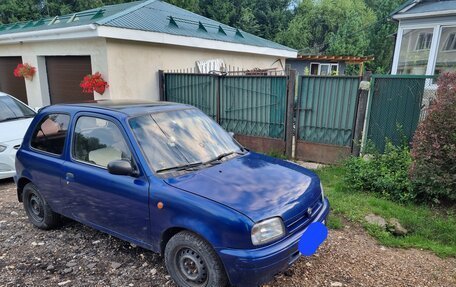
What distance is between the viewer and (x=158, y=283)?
10.3ft

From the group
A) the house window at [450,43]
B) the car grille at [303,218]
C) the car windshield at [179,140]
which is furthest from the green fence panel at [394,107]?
the house window at [450,43]

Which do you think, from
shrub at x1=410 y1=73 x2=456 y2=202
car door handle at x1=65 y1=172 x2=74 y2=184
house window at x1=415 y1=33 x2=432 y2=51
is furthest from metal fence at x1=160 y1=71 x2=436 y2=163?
house window at x1=415 y1=33 x2=432 y2=51

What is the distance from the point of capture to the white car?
593 centimetres

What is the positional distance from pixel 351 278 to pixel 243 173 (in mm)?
1476

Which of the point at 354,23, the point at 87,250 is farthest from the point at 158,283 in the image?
the point at 354,23

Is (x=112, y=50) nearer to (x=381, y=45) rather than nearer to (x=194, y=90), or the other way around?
(x=194, y=90)

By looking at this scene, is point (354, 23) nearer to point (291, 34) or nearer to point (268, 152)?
point (291, 34)

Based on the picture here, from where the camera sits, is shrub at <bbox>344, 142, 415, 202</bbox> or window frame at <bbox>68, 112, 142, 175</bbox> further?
shrub at <bbox>344, 142, 415, 202</bbox>

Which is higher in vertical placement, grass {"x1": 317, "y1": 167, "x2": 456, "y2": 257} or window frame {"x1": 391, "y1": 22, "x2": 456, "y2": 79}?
window frame {"x1": 391, "y1": 22, "x2": 456, "y2": 79}

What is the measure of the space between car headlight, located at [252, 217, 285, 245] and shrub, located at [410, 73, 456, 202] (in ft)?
10.0

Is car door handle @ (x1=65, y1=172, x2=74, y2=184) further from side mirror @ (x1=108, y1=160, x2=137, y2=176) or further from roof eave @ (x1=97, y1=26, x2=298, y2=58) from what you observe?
roof eave @ (x1=97, y1=26, x2=298, y2=58)

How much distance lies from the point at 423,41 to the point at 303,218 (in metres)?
10.3

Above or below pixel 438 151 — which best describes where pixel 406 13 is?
above

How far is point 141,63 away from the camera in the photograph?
8.73 meters
